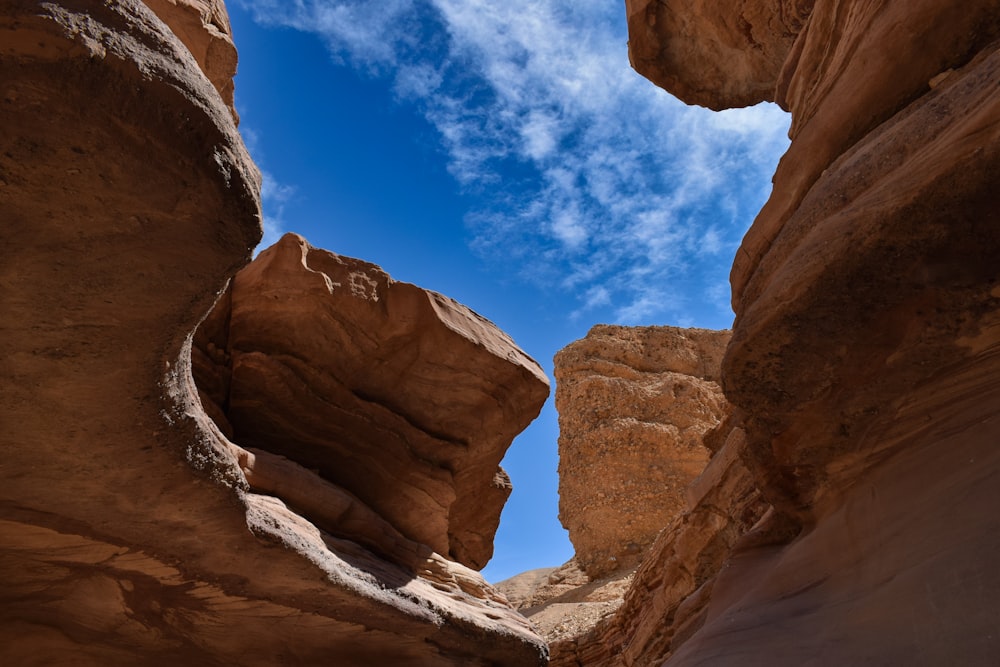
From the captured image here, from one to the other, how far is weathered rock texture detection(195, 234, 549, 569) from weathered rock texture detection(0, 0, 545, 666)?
632mm

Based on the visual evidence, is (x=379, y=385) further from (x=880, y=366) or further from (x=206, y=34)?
(x=880, y=366)

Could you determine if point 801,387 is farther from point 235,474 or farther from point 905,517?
point 235,474

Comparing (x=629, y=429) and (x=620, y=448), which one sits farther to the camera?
(x=629, y=429)

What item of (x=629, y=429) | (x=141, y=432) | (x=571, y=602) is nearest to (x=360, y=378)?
(x=141, y=432)

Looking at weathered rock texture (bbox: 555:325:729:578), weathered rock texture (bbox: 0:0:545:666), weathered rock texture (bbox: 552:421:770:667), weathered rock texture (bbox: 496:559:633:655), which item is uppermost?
weathered rock texture (bbox: 555:325:729:578)

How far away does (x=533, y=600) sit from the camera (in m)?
16.8

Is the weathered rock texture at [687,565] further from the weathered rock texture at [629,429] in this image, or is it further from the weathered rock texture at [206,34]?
the weathered rock texture at [206,34]

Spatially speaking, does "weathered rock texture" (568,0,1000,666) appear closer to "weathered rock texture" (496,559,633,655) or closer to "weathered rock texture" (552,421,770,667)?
"weathered rock texture" (552,421,770,667)

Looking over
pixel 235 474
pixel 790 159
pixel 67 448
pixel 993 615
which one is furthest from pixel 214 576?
pixel 790 159

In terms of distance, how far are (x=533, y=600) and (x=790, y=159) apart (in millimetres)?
14599

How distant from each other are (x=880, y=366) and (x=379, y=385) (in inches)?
172

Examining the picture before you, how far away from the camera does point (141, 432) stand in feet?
12.3

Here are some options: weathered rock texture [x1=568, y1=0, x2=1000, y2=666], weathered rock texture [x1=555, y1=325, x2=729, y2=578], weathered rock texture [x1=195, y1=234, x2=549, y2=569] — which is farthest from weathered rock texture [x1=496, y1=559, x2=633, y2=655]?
weathered rock texture [x1=568, y1=0, x2=1000, y2=666]

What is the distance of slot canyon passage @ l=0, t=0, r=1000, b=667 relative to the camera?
2.66 meters
